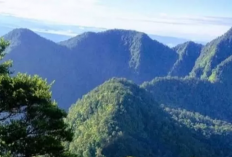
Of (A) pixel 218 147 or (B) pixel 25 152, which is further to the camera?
(A) pixel 218 147

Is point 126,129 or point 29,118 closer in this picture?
point 29,118

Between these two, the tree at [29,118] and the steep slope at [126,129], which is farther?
the steep slope at [126,129]

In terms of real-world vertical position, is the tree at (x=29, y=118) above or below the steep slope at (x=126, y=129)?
above

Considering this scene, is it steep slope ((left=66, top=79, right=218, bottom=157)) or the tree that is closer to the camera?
the tree

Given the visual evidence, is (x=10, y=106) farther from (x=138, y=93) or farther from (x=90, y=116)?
(x=138, y=93)

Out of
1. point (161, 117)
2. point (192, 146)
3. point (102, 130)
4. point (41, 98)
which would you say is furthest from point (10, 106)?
point (161, 117)
